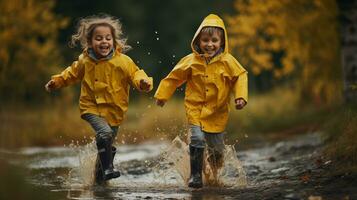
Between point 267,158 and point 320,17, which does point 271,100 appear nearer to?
point 320,17

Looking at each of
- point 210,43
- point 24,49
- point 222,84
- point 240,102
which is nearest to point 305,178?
point 240,102

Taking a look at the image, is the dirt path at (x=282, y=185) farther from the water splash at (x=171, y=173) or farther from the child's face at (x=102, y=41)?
the child's face at (x=102, y=41)

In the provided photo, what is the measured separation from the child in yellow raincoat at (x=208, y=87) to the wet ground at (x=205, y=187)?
11.0 inches

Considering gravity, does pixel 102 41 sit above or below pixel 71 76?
above

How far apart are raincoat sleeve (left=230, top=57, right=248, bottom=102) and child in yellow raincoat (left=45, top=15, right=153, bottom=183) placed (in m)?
0.85

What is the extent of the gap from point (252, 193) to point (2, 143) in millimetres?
9270

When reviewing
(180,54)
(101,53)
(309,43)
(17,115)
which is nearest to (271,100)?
(17,115)

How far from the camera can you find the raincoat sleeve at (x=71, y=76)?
8.41 meters

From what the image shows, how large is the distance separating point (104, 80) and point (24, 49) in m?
10.6

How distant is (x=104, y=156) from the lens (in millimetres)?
8102

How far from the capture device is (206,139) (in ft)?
26.4

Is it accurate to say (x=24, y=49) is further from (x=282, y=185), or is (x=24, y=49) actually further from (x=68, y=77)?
(x=282, y=185)

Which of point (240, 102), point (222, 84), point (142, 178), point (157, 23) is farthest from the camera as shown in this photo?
point (157, 23)

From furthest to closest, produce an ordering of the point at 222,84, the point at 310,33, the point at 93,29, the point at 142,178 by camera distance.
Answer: the point at 310,33, the point at 142,178, the point at 93,29, the point at 222,84
